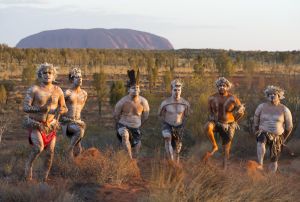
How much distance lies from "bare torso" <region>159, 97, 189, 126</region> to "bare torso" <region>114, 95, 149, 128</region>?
438 mm

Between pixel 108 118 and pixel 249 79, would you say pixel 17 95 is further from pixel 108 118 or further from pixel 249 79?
pixel 249 79

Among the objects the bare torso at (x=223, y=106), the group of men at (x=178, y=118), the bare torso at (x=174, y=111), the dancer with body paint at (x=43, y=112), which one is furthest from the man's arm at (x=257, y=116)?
the dancer with body paint at (x=43, y=112)

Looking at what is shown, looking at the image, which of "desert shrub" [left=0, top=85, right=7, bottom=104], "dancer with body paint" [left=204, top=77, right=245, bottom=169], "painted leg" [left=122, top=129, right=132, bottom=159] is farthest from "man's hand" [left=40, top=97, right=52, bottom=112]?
"desert shrub" [left=0, top=85, right=7, bottom=104]

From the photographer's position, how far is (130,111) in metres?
11.0

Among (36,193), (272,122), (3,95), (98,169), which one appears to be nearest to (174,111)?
(272,122)

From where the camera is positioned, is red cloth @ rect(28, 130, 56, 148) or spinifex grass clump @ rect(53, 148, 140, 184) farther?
spinifex grass clump @ rect(53, 148, 140, 184)

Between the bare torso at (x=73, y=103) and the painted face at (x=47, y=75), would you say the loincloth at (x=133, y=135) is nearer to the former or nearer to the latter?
the bare torso at (x=73, y=103)

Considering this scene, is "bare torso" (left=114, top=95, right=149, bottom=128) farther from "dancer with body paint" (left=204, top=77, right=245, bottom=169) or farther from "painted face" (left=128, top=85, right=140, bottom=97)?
"dancer with body paint" (left=204, top=77, right=245, bottom=169)

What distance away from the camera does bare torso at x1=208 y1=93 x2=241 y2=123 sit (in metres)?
10.8

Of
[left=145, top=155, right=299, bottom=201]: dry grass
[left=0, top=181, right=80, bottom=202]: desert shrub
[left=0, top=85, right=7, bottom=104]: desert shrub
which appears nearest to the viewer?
[left=145, top=155, right=299, bottom=201]: dry grass

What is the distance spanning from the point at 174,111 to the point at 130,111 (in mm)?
865

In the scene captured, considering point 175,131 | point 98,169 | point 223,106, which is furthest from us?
point 175,131

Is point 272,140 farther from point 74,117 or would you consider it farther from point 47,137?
point 47,137

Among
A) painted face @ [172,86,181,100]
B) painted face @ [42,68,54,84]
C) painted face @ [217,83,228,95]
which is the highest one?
painted face @ [42,68,54,84]
